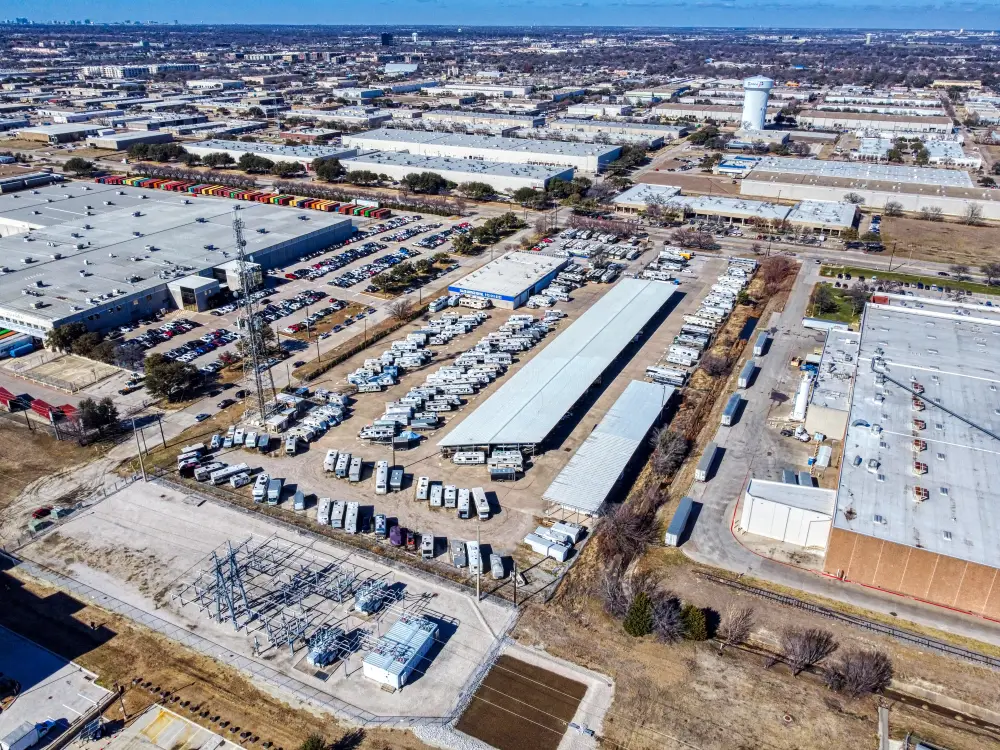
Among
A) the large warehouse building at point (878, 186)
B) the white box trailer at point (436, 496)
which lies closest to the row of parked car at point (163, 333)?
the white box trailer at point (436, 496)

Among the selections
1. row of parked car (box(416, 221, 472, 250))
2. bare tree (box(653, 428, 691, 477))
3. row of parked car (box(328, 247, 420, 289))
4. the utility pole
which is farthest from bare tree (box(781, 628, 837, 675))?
row of parked car (box(416, 221, 472, 250))

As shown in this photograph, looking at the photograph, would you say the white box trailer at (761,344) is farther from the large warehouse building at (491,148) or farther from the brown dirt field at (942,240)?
the large warehouse building at (491,148)

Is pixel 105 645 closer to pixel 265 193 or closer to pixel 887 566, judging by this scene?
pixel 887 566

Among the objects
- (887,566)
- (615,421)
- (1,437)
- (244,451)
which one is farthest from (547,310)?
(1,437)

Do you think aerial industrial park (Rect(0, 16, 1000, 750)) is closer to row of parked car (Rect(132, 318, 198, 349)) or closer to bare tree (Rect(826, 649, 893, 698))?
bare tree (Rect(826, 649, 893, 698))

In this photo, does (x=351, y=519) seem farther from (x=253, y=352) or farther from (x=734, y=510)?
(x=734, y=510)

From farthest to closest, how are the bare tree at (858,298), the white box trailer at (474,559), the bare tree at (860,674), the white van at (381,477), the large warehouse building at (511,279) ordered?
the large warehouse building at (511,279) < the bare tree at (858,298) < the white van at (381,477) < the white box trailer at (474,559) < the bare tree at (860,674)

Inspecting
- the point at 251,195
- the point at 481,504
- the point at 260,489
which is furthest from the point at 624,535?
the point at 251,195
